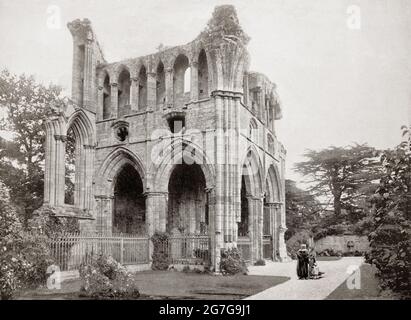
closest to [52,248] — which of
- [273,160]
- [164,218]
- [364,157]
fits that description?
[164,218]

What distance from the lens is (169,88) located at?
835 inches

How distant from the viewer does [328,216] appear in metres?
30.5

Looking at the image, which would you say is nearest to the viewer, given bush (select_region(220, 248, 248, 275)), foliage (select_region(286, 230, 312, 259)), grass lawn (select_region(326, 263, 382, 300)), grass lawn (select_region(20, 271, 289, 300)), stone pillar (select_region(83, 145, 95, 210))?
grass lawn (select_region(326, 263, 382, 300))

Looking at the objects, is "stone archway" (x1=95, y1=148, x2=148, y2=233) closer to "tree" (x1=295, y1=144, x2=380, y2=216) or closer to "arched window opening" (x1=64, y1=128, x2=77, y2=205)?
"arched window opening" (x1=64, y1=128, x2=77, y2=205)

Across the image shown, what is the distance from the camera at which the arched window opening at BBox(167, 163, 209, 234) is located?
2325 cm

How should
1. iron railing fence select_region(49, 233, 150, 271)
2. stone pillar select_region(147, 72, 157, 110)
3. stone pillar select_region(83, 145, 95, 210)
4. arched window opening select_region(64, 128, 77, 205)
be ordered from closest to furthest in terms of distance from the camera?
iron railing fence select_region(49, 233, 150, 271), stone pillar select_region(147, 72, 157, 110), stone pillar select_region(83, 145, 95, 210), arched window opening select_region(64, 128, 77, 205)

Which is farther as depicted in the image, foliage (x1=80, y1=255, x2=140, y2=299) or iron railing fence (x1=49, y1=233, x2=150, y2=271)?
iron railing fence (x1=49, y1=233, x2=150, y2=271)

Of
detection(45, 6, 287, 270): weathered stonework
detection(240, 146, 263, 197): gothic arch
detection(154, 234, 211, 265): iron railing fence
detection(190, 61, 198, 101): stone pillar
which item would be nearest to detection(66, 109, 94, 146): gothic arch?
detection(45, 6, 287, 270): weathered stonework

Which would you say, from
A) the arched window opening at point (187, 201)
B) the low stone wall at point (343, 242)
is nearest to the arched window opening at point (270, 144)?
the arched window opening at point (187, 201)

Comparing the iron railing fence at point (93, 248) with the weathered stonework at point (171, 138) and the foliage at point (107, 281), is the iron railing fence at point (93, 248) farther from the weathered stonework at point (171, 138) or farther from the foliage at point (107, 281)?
the foliage at point (107, 281)

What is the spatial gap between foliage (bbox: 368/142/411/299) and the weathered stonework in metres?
8.65

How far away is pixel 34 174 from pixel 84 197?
4356 mm

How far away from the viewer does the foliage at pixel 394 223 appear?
947 centimetres

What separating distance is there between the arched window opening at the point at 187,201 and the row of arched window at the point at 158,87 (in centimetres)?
368
